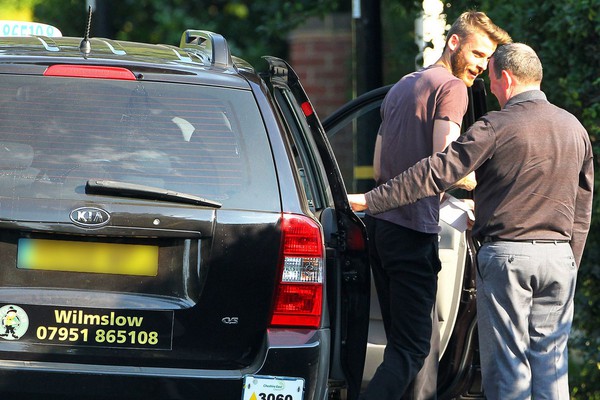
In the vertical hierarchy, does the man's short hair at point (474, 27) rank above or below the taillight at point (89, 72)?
above

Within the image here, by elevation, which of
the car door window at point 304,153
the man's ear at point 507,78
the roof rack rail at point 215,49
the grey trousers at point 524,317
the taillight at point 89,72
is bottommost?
the grey trousers at point 524,317

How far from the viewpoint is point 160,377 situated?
388cm

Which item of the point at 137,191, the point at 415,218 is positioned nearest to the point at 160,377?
the point at 137,191

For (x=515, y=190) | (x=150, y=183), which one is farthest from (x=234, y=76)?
(x=515, y=190)

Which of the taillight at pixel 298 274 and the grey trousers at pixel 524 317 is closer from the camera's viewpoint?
the taillight at pixel 298 274

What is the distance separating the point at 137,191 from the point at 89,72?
1.59 feet

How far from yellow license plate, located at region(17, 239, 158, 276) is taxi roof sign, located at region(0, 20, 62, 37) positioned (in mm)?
2777

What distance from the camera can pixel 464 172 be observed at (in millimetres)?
4840

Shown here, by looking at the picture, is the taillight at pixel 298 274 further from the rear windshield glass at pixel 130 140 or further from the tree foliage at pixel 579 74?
the tree foliage at pixel 579 74

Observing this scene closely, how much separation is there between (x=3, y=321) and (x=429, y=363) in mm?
2130

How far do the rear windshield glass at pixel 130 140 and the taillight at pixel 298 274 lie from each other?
0.11 metres

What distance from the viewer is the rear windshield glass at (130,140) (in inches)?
153

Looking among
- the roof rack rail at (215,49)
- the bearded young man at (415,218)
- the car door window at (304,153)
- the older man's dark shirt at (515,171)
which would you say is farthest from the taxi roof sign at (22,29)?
the older man's dark shirt at (515,171)

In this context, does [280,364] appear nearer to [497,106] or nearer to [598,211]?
[598,211]
